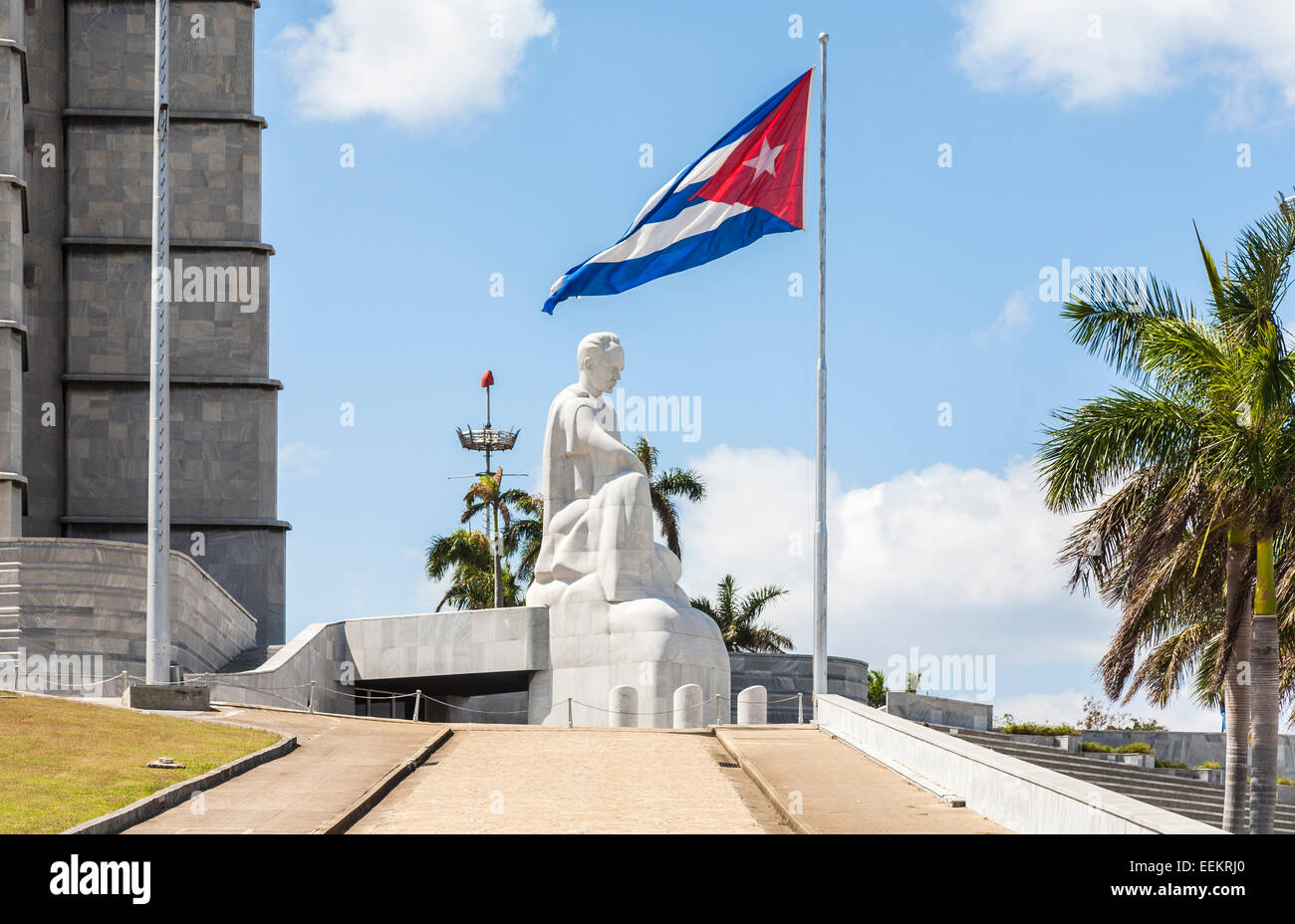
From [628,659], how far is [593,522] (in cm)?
261

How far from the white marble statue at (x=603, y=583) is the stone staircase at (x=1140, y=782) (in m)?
4.93

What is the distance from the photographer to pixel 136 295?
140 feet

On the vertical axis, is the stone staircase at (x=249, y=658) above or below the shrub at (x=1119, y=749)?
above

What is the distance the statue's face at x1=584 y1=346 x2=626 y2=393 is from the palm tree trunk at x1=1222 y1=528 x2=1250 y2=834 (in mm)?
12739

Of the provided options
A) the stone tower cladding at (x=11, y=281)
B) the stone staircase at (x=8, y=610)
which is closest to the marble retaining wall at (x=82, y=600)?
the stone staircase at (x=8, y=610)

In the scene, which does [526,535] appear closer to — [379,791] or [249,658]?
[249,658]

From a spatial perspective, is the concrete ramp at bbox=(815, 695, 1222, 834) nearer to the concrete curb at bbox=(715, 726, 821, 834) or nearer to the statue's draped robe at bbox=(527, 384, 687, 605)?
the concrete curb at bbox=(715, 726, 821, 834)

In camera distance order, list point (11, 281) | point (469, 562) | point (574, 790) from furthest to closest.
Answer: point (469, 562) < point (11, 281) < point (574, 790)

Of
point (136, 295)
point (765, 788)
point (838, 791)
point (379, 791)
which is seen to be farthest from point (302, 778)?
point (136, 295)

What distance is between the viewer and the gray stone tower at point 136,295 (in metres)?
42.1

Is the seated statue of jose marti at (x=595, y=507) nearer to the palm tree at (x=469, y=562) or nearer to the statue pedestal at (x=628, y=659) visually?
the statue pedestal at (x=628, y=659)

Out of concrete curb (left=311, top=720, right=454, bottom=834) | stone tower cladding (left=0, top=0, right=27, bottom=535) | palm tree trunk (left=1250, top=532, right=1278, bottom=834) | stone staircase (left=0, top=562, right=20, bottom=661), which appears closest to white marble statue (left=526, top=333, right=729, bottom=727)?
concrete curb (left=311, top=720, right=454, bottom=834)
